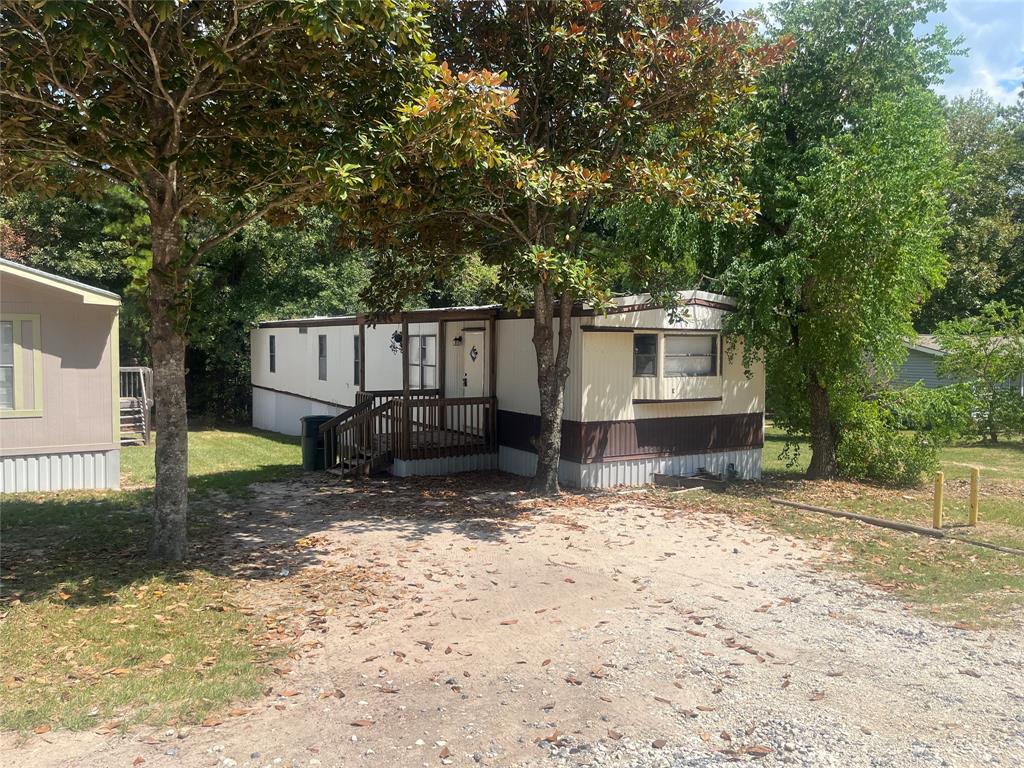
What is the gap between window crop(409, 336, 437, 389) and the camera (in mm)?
16125

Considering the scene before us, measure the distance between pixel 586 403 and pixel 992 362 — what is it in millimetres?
13553

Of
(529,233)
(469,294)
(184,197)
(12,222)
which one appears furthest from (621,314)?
(12,222)

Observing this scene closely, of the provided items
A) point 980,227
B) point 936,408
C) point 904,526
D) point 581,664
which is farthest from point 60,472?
point 980,227

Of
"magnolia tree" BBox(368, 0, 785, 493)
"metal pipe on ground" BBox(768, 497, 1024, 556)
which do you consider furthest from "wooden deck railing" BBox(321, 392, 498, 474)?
"metal pipe on ground" BBox(768, 497, 1024, 556)

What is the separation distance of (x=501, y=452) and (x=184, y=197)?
764 centimetres

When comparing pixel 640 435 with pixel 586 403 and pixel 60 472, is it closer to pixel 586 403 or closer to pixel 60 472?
pixel 586 403

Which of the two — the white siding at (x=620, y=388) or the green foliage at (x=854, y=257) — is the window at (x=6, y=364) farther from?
the green foliage at (x=854, y=257)

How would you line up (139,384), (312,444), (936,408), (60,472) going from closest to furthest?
1. (60,472)
2. (936,408)
3. (312,444)
4. (139,384)

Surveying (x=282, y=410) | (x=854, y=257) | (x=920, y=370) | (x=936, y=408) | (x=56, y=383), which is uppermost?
(x=854, y=257)

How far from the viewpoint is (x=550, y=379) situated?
1159cm

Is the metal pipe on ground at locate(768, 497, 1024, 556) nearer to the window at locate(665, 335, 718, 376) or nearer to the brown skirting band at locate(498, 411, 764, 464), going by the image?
the brown skirting band at locate(498, 411, 764, 464)

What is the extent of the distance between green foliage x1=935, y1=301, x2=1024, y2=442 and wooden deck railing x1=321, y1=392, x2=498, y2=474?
12.5m

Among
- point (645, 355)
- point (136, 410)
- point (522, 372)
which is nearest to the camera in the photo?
point (645, 355)

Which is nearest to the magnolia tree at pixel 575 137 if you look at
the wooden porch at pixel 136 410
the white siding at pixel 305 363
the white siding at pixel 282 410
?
the white siding at pixel 305 363
